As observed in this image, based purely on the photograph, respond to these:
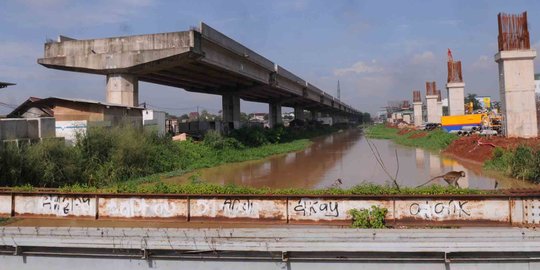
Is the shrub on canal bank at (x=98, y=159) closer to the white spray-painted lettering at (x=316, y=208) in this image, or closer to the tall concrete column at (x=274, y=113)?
the white spray-painted lettering at (x=316, y=208)

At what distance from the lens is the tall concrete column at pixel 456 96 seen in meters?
52.2

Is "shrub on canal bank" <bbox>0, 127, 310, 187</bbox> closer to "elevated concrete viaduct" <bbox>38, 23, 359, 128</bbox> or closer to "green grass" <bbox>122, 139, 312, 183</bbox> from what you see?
"green grass" <bbox>122, 139, 312, 183</bbox>

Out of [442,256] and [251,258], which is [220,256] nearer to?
[251,258]

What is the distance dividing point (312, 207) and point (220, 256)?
3440mm

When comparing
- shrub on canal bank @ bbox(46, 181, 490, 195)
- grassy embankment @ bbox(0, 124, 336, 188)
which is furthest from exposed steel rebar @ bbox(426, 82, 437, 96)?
shrub on canal bank @ bbox(46, 181, 490, 195)

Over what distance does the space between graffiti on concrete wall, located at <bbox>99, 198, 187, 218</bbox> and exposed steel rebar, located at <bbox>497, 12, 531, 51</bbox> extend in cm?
2776

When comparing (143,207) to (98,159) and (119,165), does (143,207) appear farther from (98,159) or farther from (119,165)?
(119,165)

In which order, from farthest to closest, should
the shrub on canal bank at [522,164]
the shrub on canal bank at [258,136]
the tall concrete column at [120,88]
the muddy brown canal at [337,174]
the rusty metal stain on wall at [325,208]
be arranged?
Answer: the shrub on canal bank at [258,136]
the tall concrete column at [120,88]
the muddy brown canal at [337,174]
the shrub on canal bank at [522,164]
the rusty metal stain on wall at [325,208]

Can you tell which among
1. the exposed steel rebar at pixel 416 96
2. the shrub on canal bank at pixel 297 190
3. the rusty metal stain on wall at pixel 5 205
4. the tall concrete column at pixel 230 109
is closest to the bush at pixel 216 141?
the tall concrete column at pixel 230 109

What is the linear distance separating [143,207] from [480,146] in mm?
27013

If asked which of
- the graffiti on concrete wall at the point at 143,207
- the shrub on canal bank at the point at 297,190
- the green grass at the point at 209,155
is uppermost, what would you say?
the green grass at the point at 209,155

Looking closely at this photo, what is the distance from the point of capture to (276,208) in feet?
32.4

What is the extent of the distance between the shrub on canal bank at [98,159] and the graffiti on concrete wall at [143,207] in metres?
7.97

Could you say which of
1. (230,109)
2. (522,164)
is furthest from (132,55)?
(522,164)
